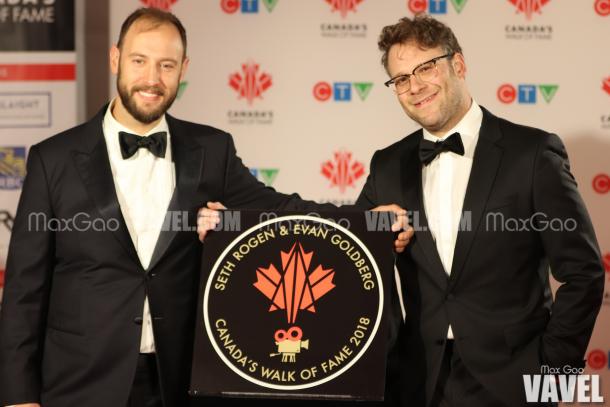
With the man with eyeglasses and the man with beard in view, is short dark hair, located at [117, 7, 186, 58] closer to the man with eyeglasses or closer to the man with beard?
the man with beard

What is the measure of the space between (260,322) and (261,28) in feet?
7.33

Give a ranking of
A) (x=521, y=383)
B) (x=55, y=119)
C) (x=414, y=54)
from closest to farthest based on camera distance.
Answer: (x=521, y=383), (x=414, y=54), (x=55, y=119)

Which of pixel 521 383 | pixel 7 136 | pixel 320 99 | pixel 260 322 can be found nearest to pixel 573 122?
pixel 320 99

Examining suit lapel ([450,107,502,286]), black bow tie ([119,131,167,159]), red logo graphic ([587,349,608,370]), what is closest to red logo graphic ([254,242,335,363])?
suit lapel ([450,107,502,286])

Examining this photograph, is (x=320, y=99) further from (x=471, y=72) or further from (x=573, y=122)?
(x=573, y=122)

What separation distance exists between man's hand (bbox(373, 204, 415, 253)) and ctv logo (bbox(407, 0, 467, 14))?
192 centimetres

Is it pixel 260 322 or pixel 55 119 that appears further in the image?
pixel 55 119

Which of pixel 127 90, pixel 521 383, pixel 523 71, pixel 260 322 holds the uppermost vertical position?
pixel 523 71

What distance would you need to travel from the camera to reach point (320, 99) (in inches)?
176

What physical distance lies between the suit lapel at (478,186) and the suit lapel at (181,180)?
931 millimetres

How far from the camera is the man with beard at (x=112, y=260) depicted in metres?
2.74

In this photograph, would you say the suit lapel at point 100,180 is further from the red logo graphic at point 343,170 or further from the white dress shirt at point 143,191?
the red logo graphic at point 343,170

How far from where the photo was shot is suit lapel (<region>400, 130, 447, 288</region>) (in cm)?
275

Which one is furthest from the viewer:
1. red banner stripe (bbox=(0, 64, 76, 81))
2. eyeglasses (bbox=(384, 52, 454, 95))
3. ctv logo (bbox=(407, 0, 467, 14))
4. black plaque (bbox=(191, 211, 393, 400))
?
ctv logo (bbox=(407, 0, 467, 14))
